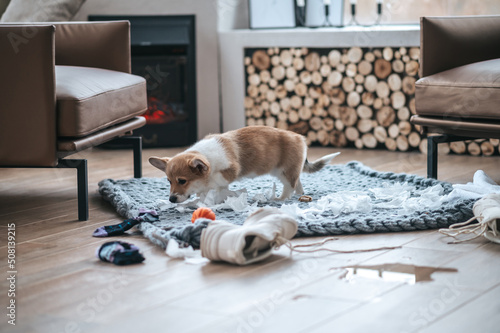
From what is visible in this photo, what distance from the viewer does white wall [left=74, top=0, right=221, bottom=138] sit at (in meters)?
4.09

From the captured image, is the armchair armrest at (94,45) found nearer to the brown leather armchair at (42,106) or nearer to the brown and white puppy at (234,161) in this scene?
the brown leather armchair at (42,106)

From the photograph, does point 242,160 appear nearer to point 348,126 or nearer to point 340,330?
point 340,330

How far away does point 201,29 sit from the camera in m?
4.20

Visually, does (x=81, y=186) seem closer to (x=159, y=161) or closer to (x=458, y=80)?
(x=159, y=161)

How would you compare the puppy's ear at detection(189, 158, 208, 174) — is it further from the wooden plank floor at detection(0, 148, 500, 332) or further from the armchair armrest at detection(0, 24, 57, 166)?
the armchair armrest at detection(0, 24, 57, 166)

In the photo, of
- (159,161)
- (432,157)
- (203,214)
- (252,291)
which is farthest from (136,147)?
(252,291)

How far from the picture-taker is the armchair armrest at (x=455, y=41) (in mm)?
2854

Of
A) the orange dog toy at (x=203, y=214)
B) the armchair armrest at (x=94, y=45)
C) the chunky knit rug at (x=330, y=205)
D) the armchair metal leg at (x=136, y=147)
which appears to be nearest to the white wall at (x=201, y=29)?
the armchair armrest at (x=94, y=45)

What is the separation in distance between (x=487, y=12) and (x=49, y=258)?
284cm

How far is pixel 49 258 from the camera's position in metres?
1.97

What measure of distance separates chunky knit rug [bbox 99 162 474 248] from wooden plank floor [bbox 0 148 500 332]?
0.06 meters

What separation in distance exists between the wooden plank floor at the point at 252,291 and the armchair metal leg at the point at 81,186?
146mm

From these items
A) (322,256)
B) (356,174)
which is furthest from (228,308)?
(356,174)

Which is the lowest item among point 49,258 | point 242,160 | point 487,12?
point 49,258
